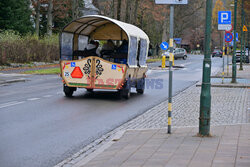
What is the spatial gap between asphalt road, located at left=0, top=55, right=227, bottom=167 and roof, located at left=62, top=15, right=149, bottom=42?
2434mm

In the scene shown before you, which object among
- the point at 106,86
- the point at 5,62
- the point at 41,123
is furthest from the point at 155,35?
the point at 41,123

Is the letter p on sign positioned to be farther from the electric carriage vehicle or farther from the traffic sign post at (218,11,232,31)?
the electric carriage vehicle

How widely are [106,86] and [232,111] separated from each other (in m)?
4.50

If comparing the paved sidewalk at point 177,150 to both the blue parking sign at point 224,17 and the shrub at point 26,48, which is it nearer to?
the blue parking sign at point 224,17

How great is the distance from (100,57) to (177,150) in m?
10.2

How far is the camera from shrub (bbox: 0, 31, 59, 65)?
3459cm

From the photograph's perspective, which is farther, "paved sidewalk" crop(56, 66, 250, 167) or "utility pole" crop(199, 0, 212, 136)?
"utility pole" crop(199, 0, 212, 136)

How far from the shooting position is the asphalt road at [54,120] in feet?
24.8

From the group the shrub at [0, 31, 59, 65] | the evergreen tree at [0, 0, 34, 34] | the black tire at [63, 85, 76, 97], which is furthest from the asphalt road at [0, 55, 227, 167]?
the evergreen tree at [0, 0, 34, 34]

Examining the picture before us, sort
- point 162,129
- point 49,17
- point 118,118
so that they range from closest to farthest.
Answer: point 162,129 → point 118,118 → point 49,17

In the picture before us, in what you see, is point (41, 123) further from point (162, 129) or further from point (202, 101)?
point (202, 101)

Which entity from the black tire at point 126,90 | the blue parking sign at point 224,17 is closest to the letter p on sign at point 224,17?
the blue parking sign at point 224,17

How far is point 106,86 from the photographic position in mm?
15273

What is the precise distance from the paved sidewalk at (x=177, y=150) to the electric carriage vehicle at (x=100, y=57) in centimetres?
626
